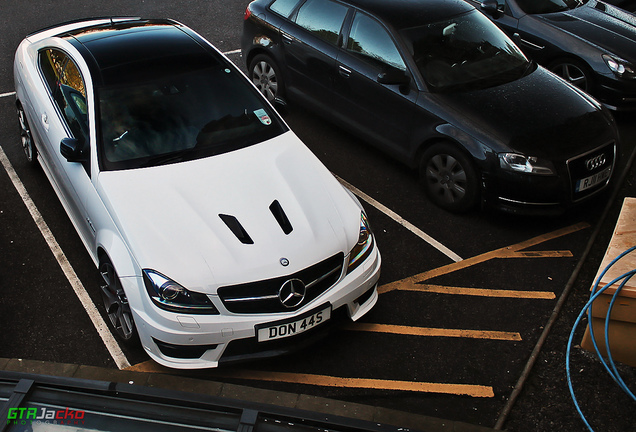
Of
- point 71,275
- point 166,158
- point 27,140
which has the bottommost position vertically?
point 71,275

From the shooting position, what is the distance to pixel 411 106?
6.44m

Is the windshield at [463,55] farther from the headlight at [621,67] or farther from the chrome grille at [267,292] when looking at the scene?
the chrome grille at [267,292]

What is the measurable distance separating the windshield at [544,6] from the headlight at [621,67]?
46.2 inches

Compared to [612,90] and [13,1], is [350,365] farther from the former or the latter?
[13,1]

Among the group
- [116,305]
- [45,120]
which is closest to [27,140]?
[45,120]

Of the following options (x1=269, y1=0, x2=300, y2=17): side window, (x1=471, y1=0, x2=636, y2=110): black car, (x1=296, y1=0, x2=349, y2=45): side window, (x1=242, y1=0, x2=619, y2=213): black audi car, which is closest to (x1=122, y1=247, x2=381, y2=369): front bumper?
(x1=242, y1=0, x2=619, y2=213): black audi car

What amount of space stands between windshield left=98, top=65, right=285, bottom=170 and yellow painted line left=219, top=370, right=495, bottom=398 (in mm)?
1694

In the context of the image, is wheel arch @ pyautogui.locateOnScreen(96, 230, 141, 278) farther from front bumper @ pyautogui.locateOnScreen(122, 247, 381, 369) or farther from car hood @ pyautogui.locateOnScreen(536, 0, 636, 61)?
car hood @ pyautogui.locateOnScreen(536, 0, 636, 61)

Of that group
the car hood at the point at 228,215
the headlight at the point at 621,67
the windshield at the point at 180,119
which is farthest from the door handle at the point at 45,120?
the headlight at the point at 621,67

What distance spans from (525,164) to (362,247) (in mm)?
2025

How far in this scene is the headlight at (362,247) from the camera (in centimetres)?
466

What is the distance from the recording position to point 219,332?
4176 mm

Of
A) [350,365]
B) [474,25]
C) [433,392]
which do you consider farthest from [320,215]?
[474,25]

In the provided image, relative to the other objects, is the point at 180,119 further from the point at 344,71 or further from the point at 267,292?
the point at 344,71
